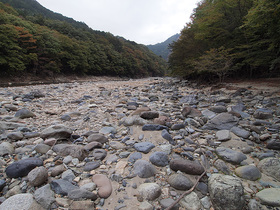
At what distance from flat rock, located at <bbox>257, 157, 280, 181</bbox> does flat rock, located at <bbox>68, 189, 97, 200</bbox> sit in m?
2.33

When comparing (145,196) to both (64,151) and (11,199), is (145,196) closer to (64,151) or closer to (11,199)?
(11,199)

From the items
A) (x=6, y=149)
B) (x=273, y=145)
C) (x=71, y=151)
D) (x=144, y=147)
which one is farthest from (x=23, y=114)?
(x=273, y=145)

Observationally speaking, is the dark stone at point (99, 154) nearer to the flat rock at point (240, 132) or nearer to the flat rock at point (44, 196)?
the flat rock at point (44, 196)

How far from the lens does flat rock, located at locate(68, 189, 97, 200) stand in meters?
1.49

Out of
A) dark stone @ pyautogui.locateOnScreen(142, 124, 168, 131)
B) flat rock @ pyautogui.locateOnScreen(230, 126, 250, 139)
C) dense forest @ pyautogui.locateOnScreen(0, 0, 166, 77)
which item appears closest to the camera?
flat rock @ pyautogui.locateOnScreen(230, 126, 250, 139)

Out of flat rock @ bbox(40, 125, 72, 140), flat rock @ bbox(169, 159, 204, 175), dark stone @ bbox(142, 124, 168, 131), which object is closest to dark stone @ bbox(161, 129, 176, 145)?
dark stone @ bbox(142, 124, 168, 131)

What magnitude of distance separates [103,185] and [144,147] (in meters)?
0.98

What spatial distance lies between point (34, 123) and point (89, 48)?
31779 millimetres

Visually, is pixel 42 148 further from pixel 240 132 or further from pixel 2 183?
pixel 240 132

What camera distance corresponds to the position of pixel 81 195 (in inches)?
59.1

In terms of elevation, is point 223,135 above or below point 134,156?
above

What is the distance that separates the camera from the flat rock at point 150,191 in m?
1.56

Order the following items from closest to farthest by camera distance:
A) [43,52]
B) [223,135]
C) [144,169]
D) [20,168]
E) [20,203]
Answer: [20,203] < [20,168] < [144,169] < [223,135] < [43,52]

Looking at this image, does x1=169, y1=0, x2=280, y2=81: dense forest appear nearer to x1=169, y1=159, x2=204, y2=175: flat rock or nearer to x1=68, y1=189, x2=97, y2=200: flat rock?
x1=169, y1=159, x2=204, y2=175: flat rock
